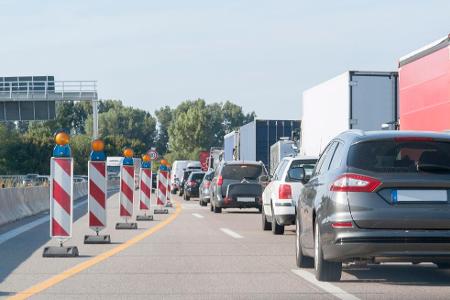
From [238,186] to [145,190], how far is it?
3.76 metres

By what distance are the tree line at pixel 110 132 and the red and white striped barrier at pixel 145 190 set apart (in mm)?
76672

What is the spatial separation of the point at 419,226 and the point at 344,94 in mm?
17854

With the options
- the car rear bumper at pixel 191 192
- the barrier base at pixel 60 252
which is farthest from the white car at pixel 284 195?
the car rear bumper at pixel 191 192

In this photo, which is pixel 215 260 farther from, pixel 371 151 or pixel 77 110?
pixel 77 110

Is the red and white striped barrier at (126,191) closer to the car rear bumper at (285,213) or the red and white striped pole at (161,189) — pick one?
the car rear bumper at (285,213)

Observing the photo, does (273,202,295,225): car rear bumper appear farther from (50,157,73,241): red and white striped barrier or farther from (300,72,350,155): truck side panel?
(300,72,350,155): truck side panel

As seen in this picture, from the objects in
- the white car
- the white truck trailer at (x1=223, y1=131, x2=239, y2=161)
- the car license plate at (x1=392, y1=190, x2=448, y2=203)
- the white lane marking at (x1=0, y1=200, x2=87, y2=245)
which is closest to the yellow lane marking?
the white lane marking at (x1=0, y1=200, x2=87, y2=245)

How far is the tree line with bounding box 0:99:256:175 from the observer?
123 m

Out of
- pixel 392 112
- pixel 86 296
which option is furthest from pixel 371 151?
pixel 392 112

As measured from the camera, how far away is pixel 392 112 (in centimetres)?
2817

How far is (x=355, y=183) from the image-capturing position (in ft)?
35.8

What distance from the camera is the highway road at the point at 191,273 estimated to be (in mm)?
10812

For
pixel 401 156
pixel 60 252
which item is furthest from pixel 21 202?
pixel 401 156

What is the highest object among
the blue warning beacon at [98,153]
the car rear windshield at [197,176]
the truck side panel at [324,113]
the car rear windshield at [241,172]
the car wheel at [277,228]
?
the truck side panel at [324,113]
